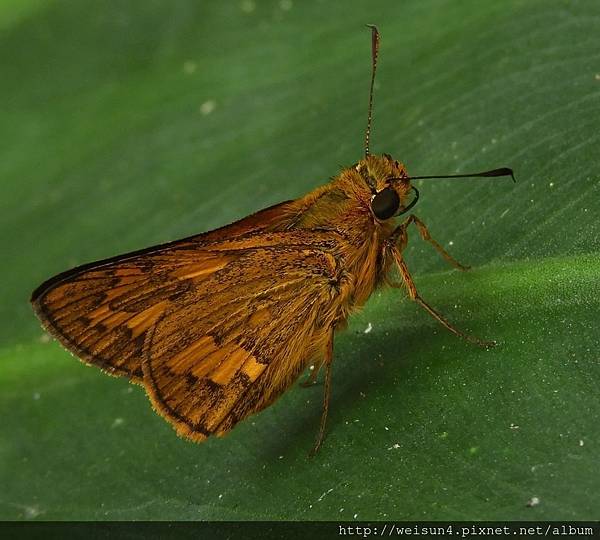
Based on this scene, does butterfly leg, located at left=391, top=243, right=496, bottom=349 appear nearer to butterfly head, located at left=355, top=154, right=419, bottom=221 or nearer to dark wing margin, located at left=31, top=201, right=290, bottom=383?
butterfly head, located at left=355, top=154, right=419, bottom=221

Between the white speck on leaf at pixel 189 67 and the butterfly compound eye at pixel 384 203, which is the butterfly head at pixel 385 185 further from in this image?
the white speck on leaf at pixel 189 67

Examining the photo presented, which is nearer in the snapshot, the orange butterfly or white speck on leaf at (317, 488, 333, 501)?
white speck on leaf at (317, 488, 333, 501)

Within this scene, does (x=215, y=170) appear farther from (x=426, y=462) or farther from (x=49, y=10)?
(x=426, y=462)

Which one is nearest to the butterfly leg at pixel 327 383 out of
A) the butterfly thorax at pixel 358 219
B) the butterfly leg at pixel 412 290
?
the butterfly thorax at pixel 358 219

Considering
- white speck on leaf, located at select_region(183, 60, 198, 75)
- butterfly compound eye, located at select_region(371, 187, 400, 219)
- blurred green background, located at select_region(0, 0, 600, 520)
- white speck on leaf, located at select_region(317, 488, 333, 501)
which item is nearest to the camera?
blurred green background, located at select_region(0, 0, 600, 520)

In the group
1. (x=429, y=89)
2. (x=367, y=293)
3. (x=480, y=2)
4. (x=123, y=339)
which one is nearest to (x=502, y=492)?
(x=367, y=293)

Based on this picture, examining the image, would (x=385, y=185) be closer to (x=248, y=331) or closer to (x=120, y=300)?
(x=248, y=331)

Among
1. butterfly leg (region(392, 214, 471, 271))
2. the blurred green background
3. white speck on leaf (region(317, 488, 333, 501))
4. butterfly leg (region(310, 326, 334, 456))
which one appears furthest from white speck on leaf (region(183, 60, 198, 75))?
white speck on leaf (region(317, 488, 333, 501))
